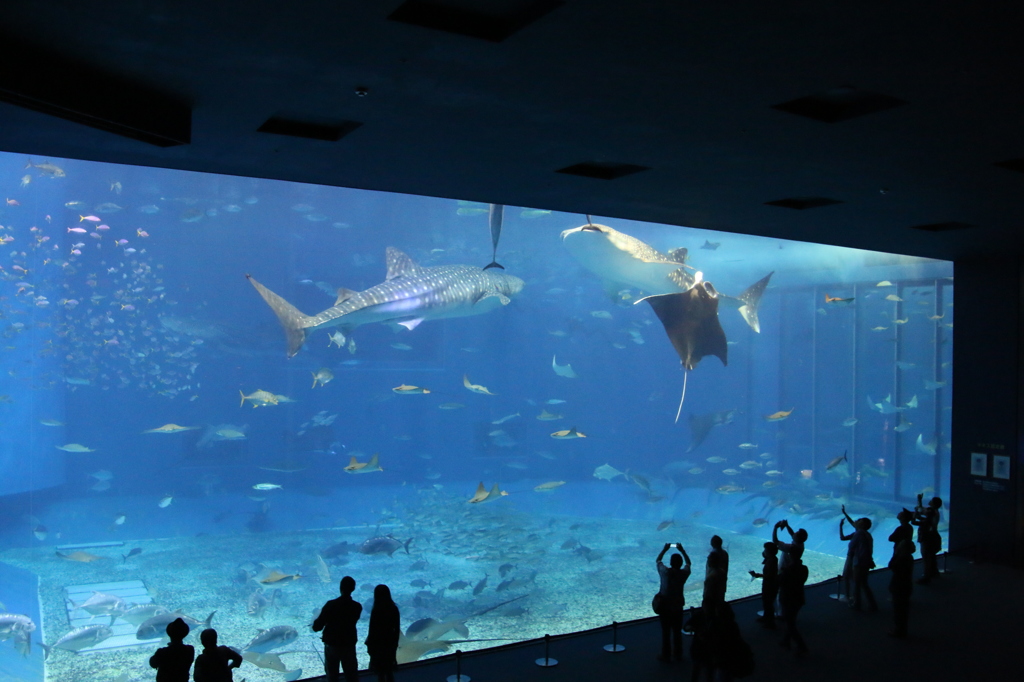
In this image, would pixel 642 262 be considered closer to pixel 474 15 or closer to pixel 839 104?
pixel 839 104

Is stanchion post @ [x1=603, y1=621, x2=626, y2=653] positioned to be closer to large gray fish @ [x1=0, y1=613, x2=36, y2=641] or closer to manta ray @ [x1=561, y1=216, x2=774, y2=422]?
manta ray @ [x1=561, y1=216, x2=774, y2=422]

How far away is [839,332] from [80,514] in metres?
37.0

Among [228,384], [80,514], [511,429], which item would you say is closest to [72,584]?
[80,514]

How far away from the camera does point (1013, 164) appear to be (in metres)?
4.66

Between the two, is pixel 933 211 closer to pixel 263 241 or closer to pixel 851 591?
pixel 851 591

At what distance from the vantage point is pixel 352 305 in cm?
932

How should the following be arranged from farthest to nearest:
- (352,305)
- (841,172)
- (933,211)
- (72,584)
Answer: (72,584)
(352,305)
(933,211)
(841,172)

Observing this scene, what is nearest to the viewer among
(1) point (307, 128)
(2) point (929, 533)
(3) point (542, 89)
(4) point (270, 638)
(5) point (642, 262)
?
(3) point (542, 89)

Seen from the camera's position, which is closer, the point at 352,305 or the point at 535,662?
the point at 535,662

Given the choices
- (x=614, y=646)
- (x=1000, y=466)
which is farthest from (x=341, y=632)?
(x=1000, y=466)

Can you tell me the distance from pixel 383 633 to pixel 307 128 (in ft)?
10.4

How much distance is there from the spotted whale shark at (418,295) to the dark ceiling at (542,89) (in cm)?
417

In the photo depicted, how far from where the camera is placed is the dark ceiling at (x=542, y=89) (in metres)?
2.51

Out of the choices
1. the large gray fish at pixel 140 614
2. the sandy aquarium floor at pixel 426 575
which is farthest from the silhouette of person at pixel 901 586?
the large gray fish at pixel 140 614
